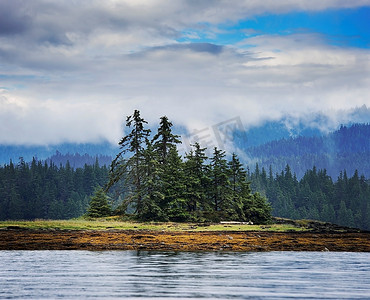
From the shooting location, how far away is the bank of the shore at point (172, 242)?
145ft

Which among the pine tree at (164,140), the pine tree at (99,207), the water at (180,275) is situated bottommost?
the water at (180,275)

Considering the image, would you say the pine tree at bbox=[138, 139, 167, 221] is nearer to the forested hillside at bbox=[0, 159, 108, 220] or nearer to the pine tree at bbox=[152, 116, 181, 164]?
the pine tree at bbox=[152, 116, 181, 164]

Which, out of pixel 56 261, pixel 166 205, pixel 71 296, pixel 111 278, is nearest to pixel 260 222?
pixel 166 205

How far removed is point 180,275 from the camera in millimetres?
27703

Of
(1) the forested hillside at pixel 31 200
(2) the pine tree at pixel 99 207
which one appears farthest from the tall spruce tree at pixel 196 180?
(1) the forested hillside at pixel 31 200

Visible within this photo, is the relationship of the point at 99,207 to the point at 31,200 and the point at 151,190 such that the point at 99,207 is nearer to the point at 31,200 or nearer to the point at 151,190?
the point at 151,190

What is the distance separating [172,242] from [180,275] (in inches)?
782

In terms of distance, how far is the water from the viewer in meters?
22.5

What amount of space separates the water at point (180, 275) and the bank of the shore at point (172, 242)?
14.1ft

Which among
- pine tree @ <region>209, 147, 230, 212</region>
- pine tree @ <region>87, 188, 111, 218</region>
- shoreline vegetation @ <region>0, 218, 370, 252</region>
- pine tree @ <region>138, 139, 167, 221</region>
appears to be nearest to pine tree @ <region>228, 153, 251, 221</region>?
pine tree @ <region>209, 147, 230, 212</region>

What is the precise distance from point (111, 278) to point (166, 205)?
52682mm

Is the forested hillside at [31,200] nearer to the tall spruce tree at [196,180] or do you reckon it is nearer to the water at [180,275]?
the tall spruce tree at [196,180]

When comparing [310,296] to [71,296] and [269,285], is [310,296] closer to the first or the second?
[269,285]

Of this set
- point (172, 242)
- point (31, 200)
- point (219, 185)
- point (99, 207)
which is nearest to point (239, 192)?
point (219, 185)
